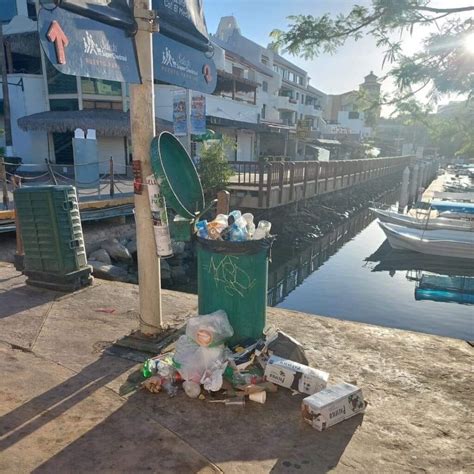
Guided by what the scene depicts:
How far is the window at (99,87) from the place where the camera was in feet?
65.0

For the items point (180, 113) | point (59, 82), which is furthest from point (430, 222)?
point (59, 82)

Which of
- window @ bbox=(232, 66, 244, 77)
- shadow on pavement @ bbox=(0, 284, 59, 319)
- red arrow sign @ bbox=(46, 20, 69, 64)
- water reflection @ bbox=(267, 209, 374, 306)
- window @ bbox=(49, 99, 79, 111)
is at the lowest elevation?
water reflection @ bbox=(267, 209, 374, 306)

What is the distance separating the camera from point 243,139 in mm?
30266

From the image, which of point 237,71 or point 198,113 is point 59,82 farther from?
point 237,71

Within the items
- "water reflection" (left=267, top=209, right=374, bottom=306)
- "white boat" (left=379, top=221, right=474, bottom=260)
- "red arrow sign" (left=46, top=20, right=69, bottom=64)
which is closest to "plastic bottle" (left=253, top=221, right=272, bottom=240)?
"red arrow sign" (left=46, top=20, right=69, bottom=64)

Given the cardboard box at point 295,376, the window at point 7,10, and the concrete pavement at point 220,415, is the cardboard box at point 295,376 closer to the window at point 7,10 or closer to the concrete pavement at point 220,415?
the concrete pavement at point 220,415

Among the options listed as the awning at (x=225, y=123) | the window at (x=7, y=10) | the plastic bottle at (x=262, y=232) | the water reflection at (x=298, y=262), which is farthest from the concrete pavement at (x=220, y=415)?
the window at (x=7, y=10)

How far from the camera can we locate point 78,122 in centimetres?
1795

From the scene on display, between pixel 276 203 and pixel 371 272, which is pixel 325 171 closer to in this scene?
pixel 276 203

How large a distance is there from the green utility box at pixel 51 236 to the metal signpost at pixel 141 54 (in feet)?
5.93

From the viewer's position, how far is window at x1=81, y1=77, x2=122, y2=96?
1980 centimetres

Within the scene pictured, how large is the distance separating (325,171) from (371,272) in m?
8.25

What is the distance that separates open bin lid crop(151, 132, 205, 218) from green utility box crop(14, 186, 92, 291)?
2.05 meters

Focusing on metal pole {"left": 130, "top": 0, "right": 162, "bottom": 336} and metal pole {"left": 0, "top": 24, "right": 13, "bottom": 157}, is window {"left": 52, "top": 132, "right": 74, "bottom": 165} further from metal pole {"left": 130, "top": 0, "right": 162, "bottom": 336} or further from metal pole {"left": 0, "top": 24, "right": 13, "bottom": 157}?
metal pole {"left": 130, "top": 0, "right": 162, "bottom": 336}
